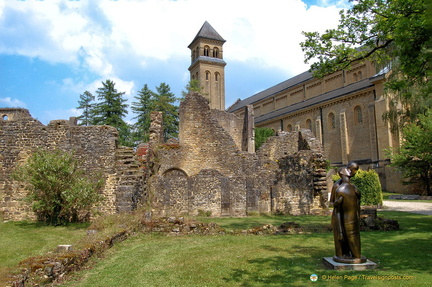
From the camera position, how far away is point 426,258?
6.46m

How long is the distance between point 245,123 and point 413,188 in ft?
47.1

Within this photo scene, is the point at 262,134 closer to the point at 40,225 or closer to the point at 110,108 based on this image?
the point at 110,108

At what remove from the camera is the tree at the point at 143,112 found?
40031 millimetres

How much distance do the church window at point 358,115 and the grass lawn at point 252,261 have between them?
1218 inches

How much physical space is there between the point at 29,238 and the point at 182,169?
386 inches

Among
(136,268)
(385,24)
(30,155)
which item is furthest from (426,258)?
(30,155)

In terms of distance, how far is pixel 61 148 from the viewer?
516 inches

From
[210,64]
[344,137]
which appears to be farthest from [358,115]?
[210,64]

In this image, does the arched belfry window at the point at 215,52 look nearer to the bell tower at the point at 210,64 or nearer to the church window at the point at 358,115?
the bell tower at the point at 210,64

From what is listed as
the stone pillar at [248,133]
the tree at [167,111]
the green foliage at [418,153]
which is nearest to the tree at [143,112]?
the tree at [167,111]

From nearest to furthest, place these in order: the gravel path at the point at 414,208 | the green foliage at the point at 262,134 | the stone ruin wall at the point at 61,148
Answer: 1. the stone ruin wall at the point at 61,148
2. the gravel path at the point at 414,208
3. the green foliage at the point at 262,134

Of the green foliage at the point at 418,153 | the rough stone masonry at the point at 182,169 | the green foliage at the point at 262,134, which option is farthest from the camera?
the green foliage at the point at 262,134

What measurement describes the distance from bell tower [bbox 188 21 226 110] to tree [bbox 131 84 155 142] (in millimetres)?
23287

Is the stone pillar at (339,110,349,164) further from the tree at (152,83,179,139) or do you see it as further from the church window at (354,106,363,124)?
the tree at (152,83,179,139)
